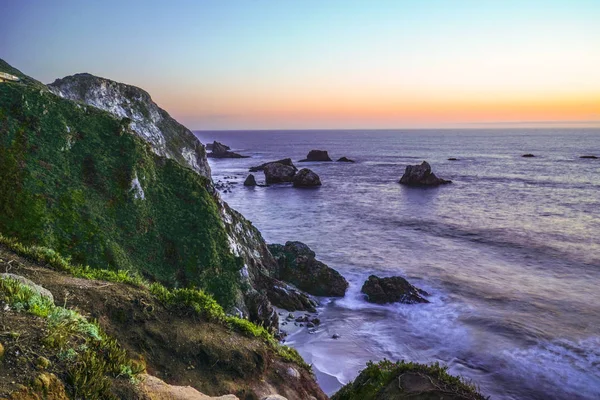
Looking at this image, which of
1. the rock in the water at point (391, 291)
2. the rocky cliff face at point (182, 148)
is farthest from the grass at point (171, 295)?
the rock in the water at point (391, 291)

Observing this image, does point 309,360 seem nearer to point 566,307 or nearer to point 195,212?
point 195,212

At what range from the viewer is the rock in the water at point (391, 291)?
2844cm

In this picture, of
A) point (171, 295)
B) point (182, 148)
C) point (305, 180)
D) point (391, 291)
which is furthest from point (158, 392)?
point (305, 180)

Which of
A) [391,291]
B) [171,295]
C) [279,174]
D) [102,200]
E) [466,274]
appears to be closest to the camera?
[171,295]

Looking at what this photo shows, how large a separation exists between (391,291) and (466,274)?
9187 mm

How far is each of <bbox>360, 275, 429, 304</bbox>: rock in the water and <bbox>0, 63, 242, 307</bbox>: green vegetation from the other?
454 inches

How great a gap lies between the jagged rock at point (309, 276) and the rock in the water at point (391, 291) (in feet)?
6.71

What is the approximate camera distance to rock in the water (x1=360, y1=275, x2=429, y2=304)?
28.4 meters

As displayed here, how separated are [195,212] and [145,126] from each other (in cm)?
2430

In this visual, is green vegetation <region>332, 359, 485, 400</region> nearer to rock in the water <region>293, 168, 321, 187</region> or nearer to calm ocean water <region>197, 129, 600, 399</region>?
calm ocean water <region>197, 129, 600, 399</region>

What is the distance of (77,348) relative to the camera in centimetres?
562

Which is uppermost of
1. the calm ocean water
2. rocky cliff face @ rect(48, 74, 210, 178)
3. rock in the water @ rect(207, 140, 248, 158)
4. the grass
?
rocky cliff face @ rect(48, 74, 210, 178)

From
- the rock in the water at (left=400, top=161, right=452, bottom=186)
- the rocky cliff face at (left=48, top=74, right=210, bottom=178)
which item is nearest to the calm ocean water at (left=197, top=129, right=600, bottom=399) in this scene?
the rock in the water at (left=400, top=161, right=452, bottom=186)

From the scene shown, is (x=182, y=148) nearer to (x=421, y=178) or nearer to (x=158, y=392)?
(x=158, y=392)
